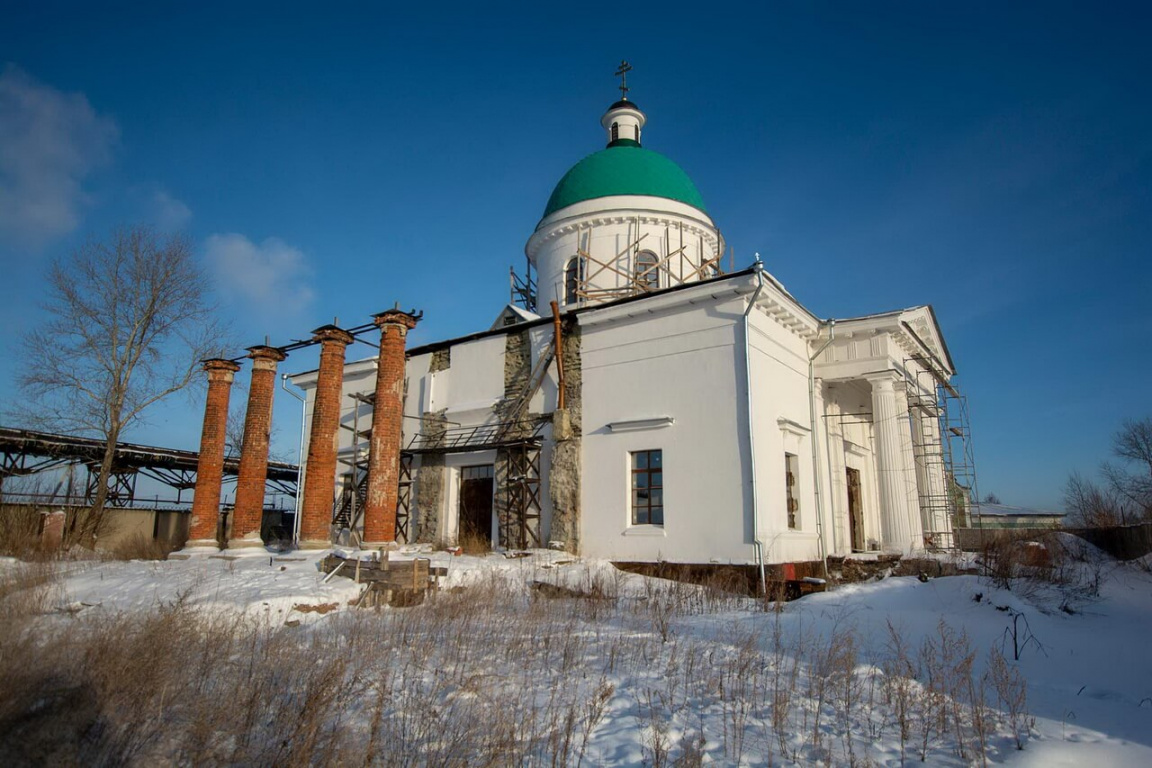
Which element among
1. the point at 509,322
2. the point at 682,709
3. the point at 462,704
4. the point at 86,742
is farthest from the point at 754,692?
the point at 509,322

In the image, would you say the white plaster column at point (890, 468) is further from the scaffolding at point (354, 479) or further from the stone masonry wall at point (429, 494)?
the scaffolding at point (354, 479)

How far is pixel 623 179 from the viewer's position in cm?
2184

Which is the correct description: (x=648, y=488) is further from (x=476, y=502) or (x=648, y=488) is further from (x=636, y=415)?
(x=476, y=502)

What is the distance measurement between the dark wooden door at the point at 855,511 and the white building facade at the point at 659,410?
2.3 inches

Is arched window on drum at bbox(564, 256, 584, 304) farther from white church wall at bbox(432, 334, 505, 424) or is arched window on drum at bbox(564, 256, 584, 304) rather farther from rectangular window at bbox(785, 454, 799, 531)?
rectangular window at bbox(785, 454, 799, 531)

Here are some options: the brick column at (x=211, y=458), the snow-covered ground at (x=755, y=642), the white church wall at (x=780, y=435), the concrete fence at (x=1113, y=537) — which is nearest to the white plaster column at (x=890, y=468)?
the concrete fence at (x=1113, y=537)

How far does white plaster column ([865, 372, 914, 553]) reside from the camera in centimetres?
1795

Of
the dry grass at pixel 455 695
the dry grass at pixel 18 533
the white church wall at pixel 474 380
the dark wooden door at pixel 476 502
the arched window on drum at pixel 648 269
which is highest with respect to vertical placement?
the arched window on drum at pixel 648 269

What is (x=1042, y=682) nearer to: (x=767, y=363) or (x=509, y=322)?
(x=767, y=363)

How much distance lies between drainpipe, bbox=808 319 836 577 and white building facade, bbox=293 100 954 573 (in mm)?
56

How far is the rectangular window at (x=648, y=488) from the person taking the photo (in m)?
15.8

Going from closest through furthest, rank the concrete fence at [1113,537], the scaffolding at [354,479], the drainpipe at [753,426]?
the drainpipe at [753,426], the concrete fence at [1113,537], the scaffolding at [354,479]

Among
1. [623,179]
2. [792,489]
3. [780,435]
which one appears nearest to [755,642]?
[780,435]

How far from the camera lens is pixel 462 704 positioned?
541cm
